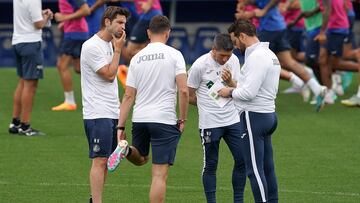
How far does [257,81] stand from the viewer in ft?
33.5

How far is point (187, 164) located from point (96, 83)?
3.23 meters

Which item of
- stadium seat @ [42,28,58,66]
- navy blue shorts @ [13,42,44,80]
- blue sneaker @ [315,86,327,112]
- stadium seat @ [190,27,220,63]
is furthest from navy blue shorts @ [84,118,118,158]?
stadium seat @ [190,27,220,63]

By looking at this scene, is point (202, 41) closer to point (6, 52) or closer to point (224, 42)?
point (6, 52)

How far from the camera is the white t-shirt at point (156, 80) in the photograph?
34.0ft

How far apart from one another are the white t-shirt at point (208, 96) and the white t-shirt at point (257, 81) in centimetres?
53

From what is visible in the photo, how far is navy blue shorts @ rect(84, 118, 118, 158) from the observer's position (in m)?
10.9

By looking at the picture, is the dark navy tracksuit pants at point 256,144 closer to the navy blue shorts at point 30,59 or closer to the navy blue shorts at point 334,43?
the navy blue shorts at point 30,59

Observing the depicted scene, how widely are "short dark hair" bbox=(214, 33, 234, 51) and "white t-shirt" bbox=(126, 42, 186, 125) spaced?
2.07 feet

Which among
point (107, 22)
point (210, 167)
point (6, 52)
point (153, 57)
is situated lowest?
point (6, 52)

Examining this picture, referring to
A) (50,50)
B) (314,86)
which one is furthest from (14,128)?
(50,50)

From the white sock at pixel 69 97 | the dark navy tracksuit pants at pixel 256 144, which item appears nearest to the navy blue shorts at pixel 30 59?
the white sock at pixel 69 97

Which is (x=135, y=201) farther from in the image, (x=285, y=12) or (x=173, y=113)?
(x=285, y=12)

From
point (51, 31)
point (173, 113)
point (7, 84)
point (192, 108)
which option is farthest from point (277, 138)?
point (51, 31)

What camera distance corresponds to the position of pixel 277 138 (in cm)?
1579
